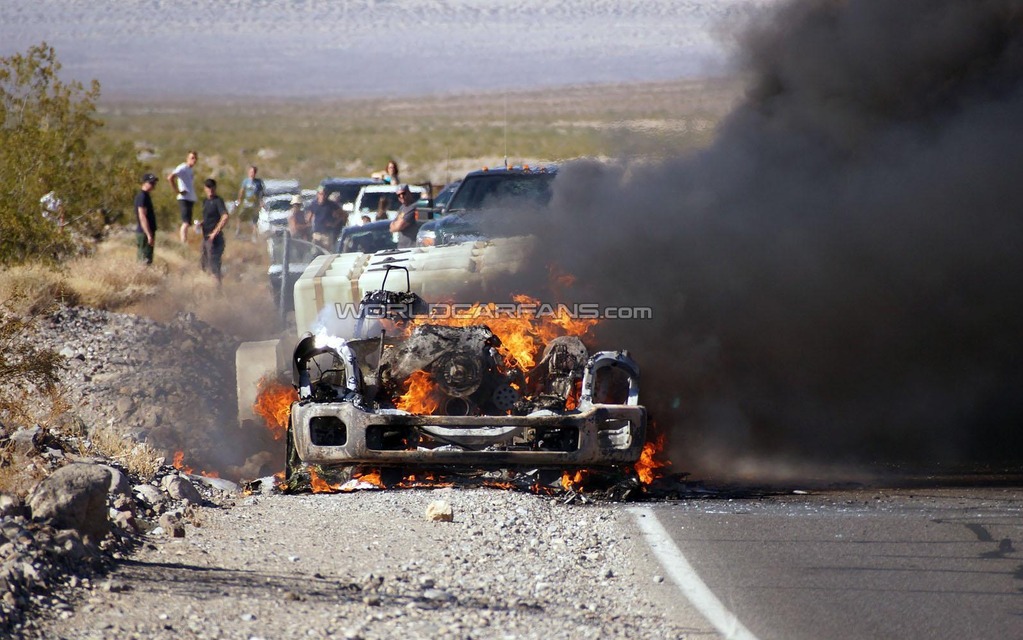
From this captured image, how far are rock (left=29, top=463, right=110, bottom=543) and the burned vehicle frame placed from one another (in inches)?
89.8

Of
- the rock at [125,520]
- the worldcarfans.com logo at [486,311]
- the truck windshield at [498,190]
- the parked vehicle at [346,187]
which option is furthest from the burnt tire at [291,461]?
the parked vehicle at [346,187]

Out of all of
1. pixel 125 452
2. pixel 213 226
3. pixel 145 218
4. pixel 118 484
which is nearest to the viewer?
pixel 118 484

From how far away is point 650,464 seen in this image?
9914 millimetres

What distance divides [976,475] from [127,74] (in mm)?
68345

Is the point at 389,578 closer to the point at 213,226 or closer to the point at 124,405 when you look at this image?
the point at 124,405

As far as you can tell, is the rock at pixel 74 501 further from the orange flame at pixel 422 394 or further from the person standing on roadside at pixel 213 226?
the person standing on roadside at pixel 213 226

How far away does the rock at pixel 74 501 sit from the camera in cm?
675

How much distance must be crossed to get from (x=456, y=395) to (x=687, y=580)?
311 cm

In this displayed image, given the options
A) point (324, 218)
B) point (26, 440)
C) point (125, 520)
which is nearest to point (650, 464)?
point (125, 520)

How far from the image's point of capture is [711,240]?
12.7m

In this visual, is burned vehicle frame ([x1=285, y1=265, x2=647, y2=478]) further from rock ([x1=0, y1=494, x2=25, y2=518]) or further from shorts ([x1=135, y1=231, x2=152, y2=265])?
shorts ([x1=135, y1=231, x2=152, y2=265])

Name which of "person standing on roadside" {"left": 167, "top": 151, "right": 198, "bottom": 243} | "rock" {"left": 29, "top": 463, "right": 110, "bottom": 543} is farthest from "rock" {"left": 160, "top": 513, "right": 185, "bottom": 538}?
"person standing on roadside" {"left": 167, "top": 151, "right": 198, "bottom": 243}

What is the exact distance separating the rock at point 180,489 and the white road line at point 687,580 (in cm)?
288

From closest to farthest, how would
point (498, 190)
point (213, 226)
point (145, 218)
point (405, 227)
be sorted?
point (498, 190) < point (405, 227) < point (145, 218) < point (213, 226)
